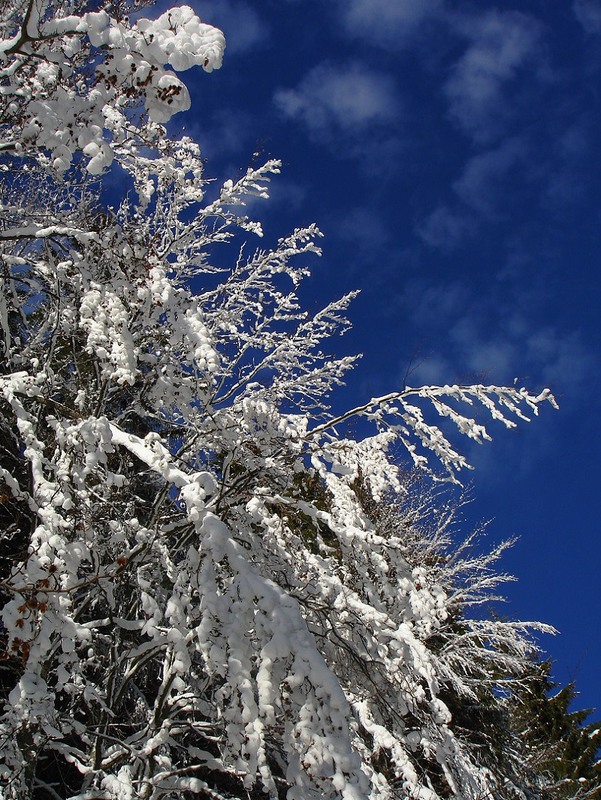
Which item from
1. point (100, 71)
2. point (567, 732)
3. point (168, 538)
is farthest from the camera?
point (567, 732)

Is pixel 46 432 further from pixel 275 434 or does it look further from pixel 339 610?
pixel 339 610

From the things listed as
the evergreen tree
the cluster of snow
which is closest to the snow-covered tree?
the cluster of snow

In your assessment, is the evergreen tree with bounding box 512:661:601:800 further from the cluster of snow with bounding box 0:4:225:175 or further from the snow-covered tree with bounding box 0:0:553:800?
the cluster of snow with bounding box 0:4:225:175

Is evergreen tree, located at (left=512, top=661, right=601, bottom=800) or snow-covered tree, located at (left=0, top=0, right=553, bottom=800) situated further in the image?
evergreen tree, located at (left=512, top=661, right=601, bottom=800)

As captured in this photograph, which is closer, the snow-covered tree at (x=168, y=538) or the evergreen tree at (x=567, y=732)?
the snow-covered tree at (x=168, y=538)

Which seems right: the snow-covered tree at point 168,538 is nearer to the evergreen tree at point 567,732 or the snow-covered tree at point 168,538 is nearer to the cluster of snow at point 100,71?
the cluster of snow at point 100,71

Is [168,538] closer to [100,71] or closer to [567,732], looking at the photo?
[100,71]

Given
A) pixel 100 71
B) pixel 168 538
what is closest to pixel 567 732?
pixel 168 538

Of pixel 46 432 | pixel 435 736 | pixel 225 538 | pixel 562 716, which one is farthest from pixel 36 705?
pixel 562 716

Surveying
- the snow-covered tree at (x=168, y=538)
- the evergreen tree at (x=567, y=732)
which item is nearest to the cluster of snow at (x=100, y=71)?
the snow-covered tree at (x=168, y=538)

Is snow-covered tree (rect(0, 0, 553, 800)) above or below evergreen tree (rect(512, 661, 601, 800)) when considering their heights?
below

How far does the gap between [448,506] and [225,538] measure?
11.1 m

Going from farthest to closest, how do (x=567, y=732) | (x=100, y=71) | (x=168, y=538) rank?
(x=567, y=732) < (x=168, y=538) < (x=100, y=71)

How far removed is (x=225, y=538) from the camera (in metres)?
2.87
